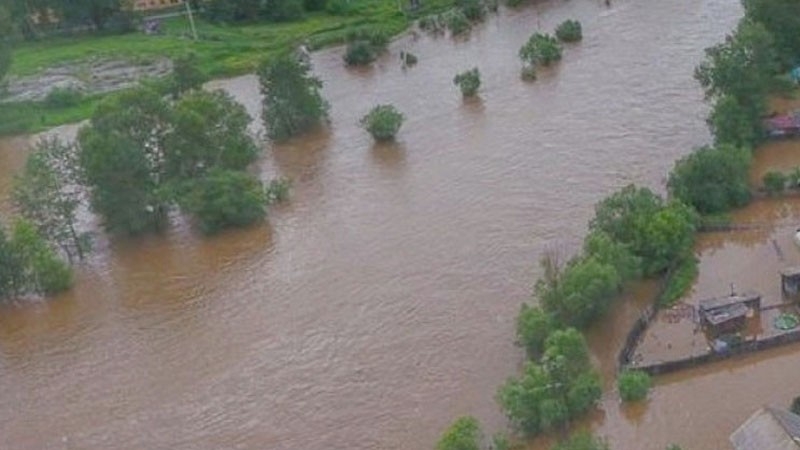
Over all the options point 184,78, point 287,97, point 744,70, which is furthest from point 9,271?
point 744,70

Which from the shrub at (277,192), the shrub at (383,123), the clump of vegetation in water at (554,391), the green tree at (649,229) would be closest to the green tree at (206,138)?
the shrub at (277,192)

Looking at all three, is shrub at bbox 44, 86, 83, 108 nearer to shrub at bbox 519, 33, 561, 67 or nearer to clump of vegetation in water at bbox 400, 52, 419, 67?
clump of vegetation in water at bbox 400, 52, 419, 67

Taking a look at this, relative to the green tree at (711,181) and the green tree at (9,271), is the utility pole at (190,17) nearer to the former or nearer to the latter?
the green tree at (9,271)

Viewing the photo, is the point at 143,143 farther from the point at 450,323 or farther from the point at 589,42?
the point at 589,42

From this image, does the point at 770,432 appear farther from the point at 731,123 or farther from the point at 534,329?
the point at 731,123

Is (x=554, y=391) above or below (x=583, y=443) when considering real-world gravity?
above

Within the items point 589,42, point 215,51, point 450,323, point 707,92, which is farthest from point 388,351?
point 215,51
